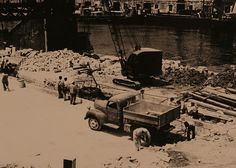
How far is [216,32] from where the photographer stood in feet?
297

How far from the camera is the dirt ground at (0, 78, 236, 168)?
763 inches

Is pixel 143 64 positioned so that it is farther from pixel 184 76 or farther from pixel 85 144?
pixel 85 144

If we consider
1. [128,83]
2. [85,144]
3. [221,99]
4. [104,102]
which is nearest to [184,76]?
[128,83]

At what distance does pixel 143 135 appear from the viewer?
21.8 meters

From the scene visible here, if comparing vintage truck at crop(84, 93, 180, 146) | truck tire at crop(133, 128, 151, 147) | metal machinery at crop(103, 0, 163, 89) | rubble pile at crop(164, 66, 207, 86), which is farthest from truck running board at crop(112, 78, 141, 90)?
truck tire at crop(133, 128, 151, 147)

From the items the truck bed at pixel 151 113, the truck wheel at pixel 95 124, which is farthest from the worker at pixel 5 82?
the truck bed at pixel 151 113

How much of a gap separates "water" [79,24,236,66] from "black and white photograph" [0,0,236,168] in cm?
54

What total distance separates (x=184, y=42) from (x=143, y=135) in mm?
60278

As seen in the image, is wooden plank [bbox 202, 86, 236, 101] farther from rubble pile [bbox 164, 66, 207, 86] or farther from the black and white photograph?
rubble pile [bbox 164, 66, 207, 86]

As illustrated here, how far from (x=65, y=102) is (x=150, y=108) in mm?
8752

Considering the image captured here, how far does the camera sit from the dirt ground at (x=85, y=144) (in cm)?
1938

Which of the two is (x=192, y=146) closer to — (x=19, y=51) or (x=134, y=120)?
(x=134, y=120)

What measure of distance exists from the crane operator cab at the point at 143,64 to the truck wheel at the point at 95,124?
13838 mm

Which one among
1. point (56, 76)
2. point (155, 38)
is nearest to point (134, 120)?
point (56, 76)
